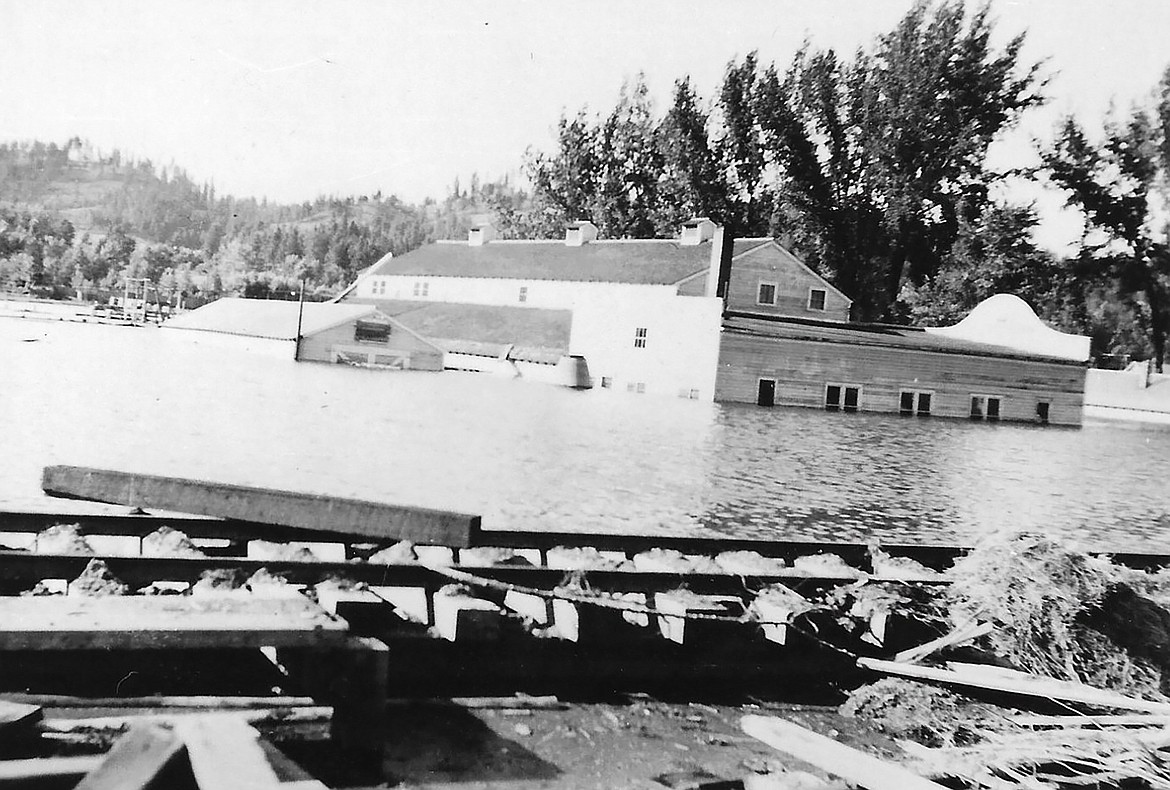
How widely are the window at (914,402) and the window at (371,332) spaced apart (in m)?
8.10

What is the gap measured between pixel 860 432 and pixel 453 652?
34.0 feet

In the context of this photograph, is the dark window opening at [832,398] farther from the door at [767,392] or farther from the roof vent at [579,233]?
the roof vent at [579,233]

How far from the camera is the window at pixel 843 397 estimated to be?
14492mm

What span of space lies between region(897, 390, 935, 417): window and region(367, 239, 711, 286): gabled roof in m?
4.03

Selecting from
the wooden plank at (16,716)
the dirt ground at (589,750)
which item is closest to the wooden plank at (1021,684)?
the dirt ground at (589,750)

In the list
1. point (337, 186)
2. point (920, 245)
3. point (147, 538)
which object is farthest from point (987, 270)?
point (147, 538)

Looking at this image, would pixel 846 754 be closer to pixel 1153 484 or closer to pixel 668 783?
pixel 668 783

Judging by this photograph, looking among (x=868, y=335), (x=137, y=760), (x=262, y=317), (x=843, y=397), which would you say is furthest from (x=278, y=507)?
(x=843, y=397)

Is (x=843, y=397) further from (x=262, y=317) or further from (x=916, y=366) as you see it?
(x=262, y=317)

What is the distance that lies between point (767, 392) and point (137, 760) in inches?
546

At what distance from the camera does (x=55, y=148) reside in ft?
14.1

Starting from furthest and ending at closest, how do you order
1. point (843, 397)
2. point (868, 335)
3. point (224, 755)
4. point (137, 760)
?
point (843, 397) → point (868, 335) → point (224, 755) → point (137, 760)

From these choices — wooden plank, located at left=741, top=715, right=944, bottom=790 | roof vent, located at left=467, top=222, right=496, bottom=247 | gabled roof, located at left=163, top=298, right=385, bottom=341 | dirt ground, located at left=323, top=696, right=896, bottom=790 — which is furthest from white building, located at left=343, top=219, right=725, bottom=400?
wooden plank, located at left=741, top=715, right=944, bottom=790

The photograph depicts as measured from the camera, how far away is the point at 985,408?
13.4m
